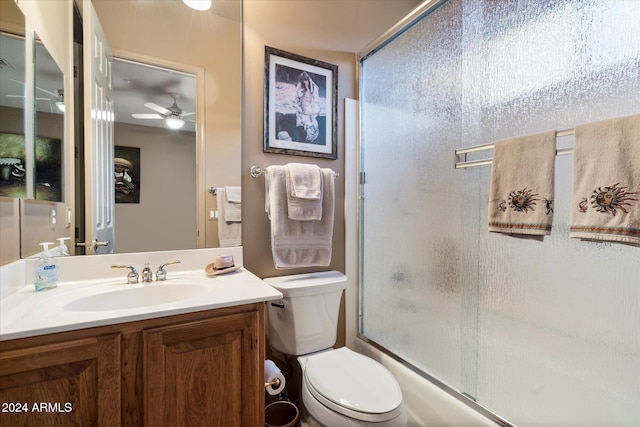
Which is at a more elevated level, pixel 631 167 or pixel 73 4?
pixel 73 4

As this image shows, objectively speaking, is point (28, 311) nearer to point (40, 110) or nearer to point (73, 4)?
point (40, 110)

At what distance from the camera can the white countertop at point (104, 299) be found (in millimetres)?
766

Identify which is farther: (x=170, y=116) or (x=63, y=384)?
(x=170, y=116)

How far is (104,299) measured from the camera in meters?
1.06

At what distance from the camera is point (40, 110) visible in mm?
1047

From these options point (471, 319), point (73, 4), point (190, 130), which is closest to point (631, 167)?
point (471, 319)

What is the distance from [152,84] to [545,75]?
1719 mm

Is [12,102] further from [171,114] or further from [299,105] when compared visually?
[299,105]

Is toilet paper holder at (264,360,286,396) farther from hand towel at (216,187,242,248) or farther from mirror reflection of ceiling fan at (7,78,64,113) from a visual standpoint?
mirror reflection of ceiling fan at (7,78,64,113)

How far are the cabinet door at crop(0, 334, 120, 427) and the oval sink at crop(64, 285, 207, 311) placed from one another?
0.76 ft

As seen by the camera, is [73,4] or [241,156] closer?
[73,4]

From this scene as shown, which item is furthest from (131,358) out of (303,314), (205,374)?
(303,314)

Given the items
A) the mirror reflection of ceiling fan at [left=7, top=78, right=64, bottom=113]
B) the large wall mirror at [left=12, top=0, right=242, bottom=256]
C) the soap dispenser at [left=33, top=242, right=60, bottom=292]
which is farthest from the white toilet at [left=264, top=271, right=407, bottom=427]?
the mirror reflection of ceiling fan at [left=7, top=78, right=64, bottom=113]

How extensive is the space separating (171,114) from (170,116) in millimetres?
11
